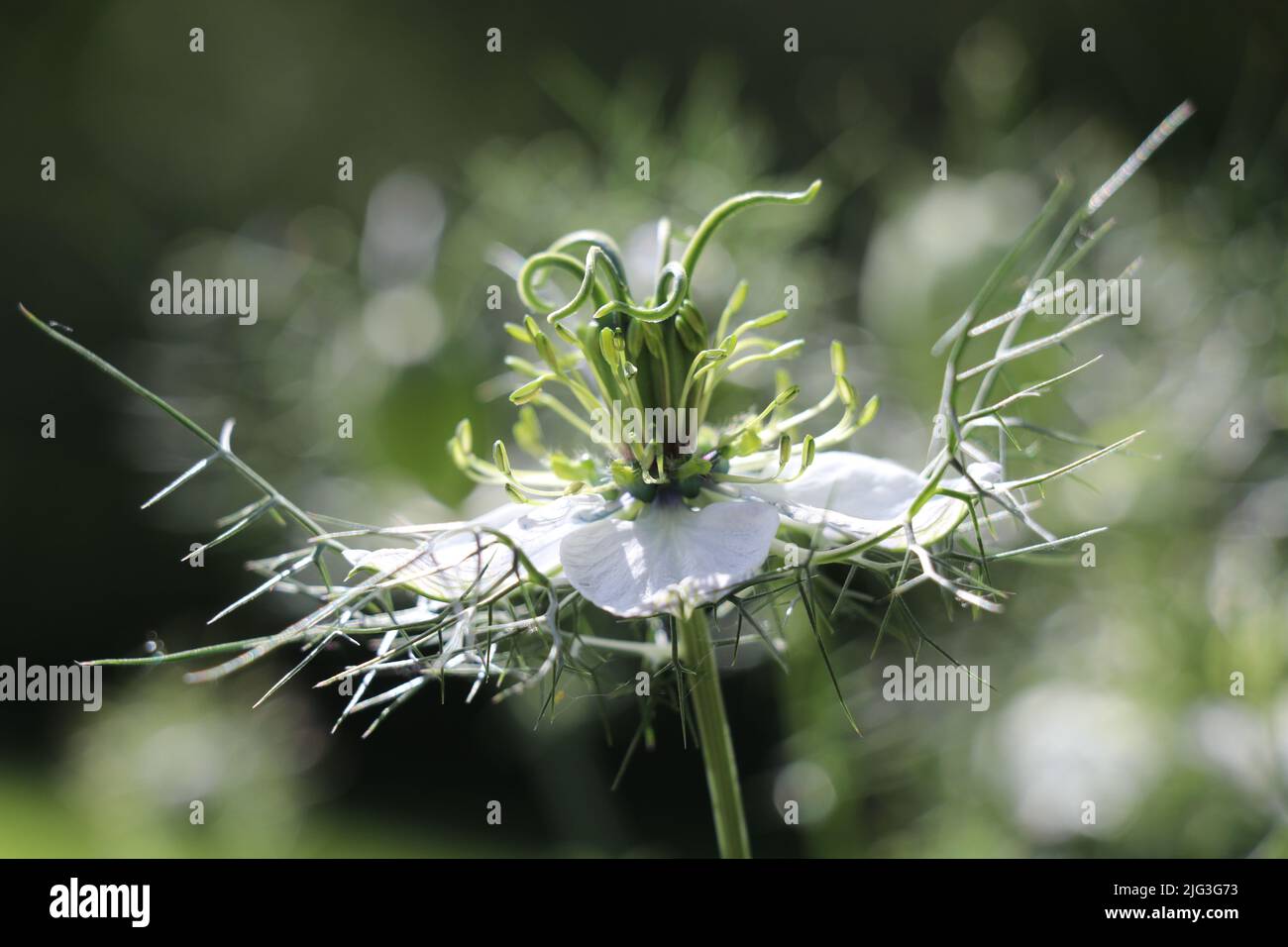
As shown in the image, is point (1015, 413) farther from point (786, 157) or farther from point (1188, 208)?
point (786, 157)

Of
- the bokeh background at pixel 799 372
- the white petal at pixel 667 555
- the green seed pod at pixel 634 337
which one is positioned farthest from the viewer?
the bokeh background at pixel 799 372

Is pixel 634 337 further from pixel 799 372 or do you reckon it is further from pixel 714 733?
pixel 799 372

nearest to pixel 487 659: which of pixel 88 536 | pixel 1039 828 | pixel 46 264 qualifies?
pixel 1039 828

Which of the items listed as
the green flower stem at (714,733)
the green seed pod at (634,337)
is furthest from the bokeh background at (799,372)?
the green seed pod at (634,337)

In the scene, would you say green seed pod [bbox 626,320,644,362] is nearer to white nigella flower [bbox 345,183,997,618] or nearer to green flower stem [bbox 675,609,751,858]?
white nigella flower [bbox 345,183,997,618]

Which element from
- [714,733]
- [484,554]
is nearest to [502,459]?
[484,554]

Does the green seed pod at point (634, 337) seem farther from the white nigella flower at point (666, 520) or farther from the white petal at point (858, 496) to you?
the white petal at point (858, 496)
